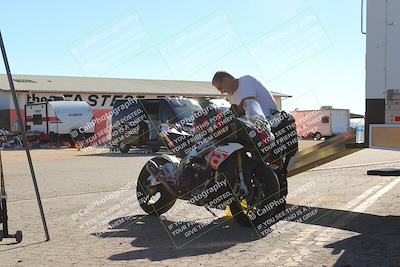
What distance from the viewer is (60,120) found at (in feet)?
106

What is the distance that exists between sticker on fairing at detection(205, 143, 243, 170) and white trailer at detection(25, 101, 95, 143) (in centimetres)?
2708

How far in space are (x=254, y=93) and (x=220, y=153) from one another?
117 cm

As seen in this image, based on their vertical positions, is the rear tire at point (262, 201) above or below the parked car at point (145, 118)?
below

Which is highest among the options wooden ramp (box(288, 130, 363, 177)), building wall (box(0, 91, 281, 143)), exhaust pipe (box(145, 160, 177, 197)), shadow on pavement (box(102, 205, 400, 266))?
building wall (box(0, 91, 281, 143))

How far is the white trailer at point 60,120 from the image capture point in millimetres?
32500

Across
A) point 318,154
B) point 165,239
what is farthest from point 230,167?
point 318,154

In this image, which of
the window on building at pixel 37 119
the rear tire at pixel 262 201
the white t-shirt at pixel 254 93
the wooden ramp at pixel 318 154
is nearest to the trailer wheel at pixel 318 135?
the window on building at pixel 37 119

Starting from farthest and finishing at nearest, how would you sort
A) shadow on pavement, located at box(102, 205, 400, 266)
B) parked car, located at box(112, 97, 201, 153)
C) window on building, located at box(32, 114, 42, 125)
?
1. window on building, located at box(32, 114, 42, 125)
2. parked car, located at box(112, 97, 201, 153)
3. shadow on pavement, located at box(102, 205, 400, 266)

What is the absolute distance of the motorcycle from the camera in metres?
6.46

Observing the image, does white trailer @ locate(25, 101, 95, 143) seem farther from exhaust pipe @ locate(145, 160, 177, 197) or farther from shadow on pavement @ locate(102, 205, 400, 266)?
shadow on pavement @ locate(102, 205, 400, 266)

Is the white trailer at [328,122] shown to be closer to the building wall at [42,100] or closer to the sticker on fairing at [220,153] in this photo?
the building wall at [42,100]

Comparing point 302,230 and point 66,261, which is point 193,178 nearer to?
point 302,230

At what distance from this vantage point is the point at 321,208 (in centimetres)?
823

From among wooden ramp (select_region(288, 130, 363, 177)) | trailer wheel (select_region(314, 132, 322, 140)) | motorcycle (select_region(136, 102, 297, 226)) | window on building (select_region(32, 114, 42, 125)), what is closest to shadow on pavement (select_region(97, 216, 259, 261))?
motorcycle (select_region(136, 102, 297, 226))
